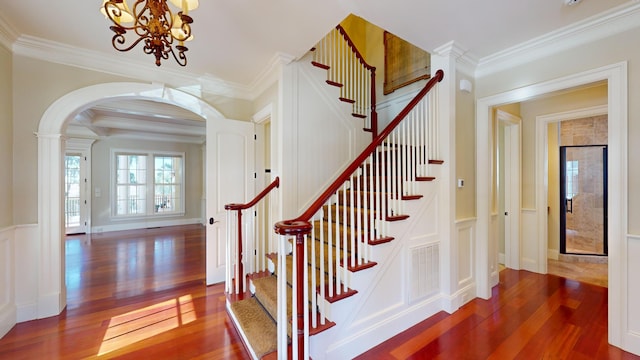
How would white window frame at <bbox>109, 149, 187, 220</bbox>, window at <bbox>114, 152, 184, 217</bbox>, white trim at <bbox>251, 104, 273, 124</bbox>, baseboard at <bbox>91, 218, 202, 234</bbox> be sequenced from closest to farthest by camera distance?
white trim at <bbox>251, 104, 273, 124</bbox>
baseboard at <bbox>91, 218, 202, 234</bbox>
white window frame at <bbox>109, 149, 187, 220</bbox>
window at <bbox>114, 152, 184, 217</bbox>

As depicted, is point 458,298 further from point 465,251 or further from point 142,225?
point 142,225

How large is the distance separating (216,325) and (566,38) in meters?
4.18

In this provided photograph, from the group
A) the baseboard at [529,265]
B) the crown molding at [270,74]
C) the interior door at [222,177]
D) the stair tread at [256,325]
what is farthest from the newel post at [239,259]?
the baseboard at [529,265]

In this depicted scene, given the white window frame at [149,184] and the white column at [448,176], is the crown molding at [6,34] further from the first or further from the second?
the white window frame at [149,184]

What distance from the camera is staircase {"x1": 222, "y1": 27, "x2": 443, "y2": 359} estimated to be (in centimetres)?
161

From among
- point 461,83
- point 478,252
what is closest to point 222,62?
point 461,83

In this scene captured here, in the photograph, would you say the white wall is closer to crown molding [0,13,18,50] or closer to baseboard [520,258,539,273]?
crown molding [0,13,18,50]

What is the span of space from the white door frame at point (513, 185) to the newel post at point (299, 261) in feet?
12.1

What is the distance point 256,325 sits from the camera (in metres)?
2.16

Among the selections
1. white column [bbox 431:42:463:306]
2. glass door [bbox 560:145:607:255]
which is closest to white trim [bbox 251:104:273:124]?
white column [bbox 431:42:463:306]

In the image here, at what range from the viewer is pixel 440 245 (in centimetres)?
269

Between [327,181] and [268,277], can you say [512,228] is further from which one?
[268,277]

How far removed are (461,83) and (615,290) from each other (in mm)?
2261

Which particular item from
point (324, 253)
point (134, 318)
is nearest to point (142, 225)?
point (134, 318)
